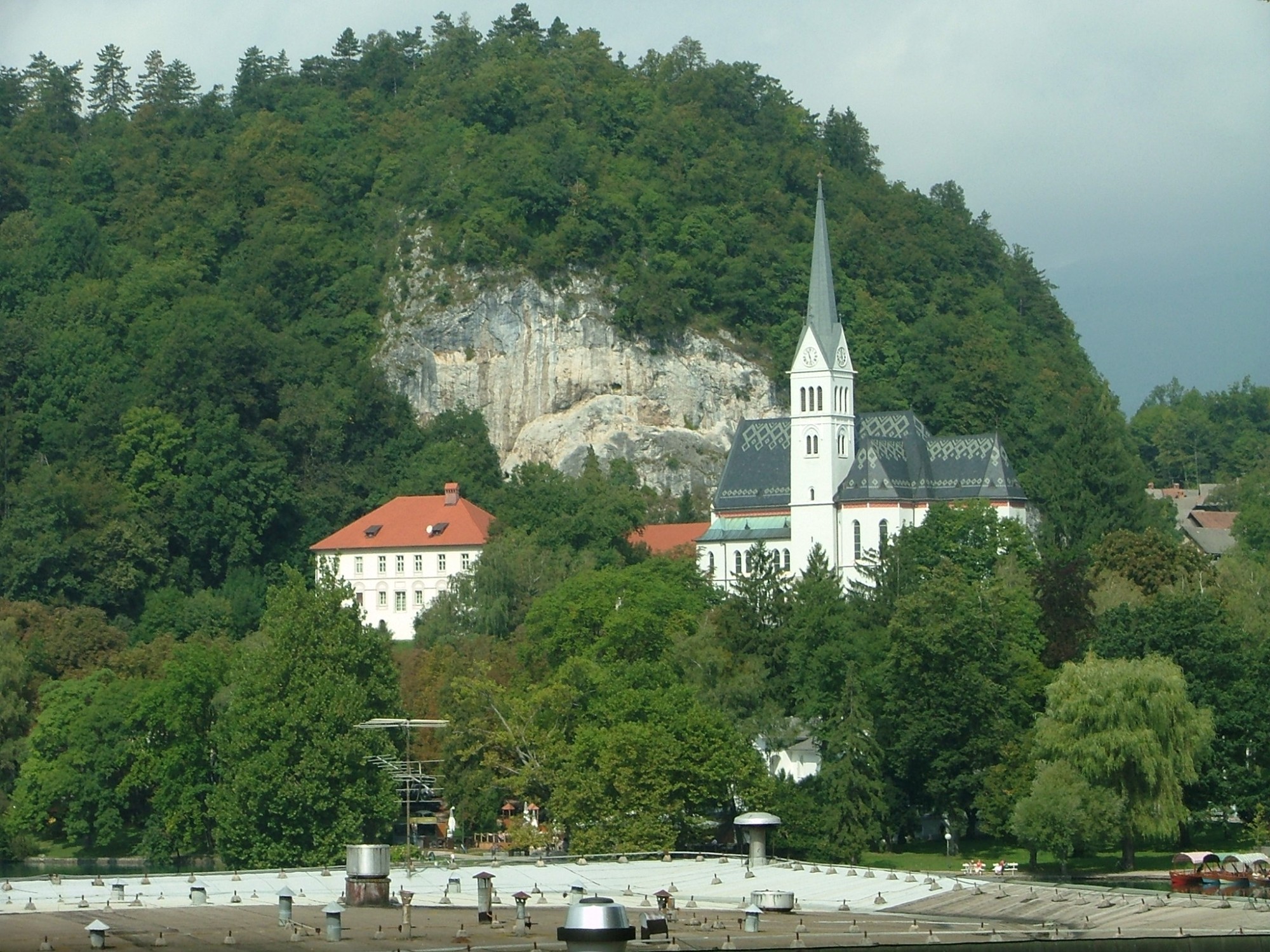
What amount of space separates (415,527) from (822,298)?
2432cm

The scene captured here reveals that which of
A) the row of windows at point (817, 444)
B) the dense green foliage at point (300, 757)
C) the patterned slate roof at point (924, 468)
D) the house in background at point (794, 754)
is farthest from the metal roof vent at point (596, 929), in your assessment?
the row of windows at point (817, 444)

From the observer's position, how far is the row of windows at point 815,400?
128375 millimetres

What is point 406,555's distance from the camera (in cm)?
13312

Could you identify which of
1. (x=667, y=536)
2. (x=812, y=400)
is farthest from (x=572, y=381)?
(x=812, y=400)

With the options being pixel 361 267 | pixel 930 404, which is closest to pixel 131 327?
pixel 361 267

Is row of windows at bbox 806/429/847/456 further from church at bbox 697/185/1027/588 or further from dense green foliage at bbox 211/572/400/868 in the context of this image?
dense green foliage at bbox 211/572/400/868

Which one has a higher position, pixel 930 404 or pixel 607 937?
pixel 930 404

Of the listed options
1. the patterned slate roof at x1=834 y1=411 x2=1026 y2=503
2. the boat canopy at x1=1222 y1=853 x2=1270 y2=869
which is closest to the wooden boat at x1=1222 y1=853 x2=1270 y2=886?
the boat canopy at x1=1222 y1=853 x2=1270 y2=869

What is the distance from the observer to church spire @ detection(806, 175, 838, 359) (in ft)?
427

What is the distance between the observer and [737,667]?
290ft

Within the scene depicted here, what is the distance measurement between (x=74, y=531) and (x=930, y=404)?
5215 cm

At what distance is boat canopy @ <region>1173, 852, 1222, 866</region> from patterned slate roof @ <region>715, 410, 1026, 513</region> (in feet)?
180

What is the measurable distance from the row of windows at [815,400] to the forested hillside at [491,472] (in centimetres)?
1007

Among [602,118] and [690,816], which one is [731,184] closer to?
[602,118]
